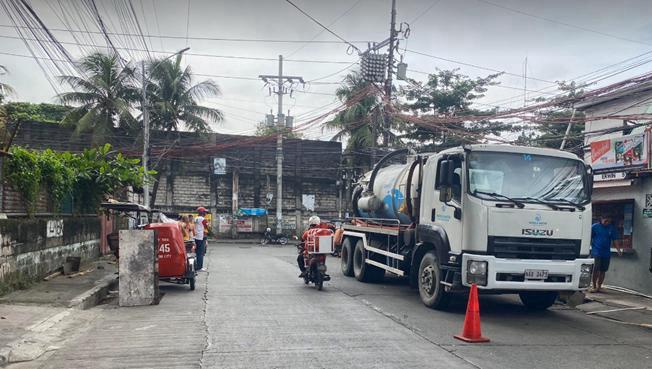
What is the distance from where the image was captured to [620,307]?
11.0 meters

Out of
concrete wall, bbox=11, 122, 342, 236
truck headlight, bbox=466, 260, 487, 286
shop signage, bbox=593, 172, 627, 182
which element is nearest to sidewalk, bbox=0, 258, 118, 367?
truck headlight, bbox=466, 260, 487, 286

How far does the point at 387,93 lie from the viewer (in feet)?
89.4

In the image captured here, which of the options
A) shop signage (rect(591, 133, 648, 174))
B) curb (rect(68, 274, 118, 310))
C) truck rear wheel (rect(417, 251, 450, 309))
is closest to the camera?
curb (rect(68, 274, 118, 310))

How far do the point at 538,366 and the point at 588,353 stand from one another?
1224 mm

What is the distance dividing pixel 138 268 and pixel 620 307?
366 inches

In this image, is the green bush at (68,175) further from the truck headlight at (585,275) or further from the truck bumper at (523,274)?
the truck headlight at (585,275)

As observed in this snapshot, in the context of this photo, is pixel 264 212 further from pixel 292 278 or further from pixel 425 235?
pixel 425 235

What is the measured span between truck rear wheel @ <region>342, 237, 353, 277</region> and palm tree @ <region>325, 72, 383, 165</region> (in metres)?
17.8

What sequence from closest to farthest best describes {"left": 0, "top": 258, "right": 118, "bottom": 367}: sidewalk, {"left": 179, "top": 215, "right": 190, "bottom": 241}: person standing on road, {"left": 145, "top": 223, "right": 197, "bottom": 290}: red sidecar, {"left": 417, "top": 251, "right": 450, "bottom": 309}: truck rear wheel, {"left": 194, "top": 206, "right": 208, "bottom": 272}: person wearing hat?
{"left": 0, "top": 258, "right": 118, "bottom": 367}: sidewalk
{"left": 417, "top": 251, "right": 450, "bottom": 309}: truck rear wheel
{"left": 145, "top": 223, "right": 197, "bottom": 290}: red sidecar
{"left": 179, "top": 215, "right": 190, "bottom": 241}: person standing on road
{"left": 194, "top": 206, "right": 208, "bottom": 272}: person wearing hat

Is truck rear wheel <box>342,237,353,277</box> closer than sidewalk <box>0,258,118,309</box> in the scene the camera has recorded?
No

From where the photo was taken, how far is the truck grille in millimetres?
9000

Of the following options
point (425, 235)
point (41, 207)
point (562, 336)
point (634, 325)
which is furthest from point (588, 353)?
point (41, 207)

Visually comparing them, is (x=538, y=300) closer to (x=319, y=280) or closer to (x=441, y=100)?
(x=319, y=280)

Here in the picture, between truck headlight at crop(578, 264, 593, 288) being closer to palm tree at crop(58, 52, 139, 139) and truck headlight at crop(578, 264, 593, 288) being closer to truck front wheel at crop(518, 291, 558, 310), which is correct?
truck front wheel at crop(518, 291, 558, 310)
